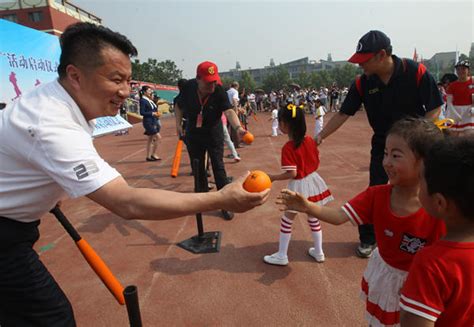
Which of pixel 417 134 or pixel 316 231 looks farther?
pixel 316 231

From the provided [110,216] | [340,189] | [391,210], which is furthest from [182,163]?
[391,210]

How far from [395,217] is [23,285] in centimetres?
233

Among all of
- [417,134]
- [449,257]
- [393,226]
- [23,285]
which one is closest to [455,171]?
[449,257]

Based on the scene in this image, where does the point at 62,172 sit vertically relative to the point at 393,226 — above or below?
above

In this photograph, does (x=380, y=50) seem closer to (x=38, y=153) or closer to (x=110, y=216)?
(x=38, y=153)

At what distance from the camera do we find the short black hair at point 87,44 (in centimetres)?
172

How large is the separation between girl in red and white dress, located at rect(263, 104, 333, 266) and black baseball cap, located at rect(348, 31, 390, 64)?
32.7 inches

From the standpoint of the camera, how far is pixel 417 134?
6.24 feet

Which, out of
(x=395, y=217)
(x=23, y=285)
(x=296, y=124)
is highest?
(x=296, y=124)

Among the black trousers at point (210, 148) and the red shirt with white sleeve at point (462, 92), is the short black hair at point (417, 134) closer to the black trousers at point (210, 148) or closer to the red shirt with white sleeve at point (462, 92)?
the black trousers at point (210, 148)

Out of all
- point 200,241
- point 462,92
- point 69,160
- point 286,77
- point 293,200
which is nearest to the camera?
point 69,160

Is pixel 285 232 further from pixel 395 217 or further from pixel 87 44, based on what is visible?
pixel 87 44

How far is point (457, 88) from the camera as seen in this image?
8.16 metres

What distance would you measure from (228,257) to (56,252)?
2436 mm
